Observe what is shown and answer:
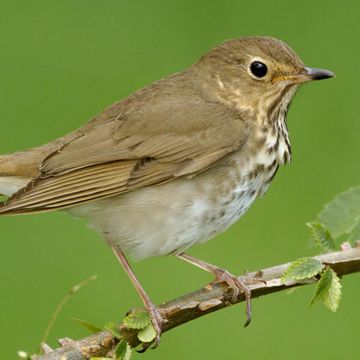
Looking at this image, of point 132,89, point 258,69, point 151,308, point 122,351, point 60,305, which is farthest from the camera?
point 132,89

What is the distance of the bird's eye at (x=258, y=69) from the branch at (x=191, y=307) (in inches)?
45.1

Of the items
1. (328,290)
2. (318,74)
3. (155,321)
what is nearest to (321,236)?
(328,290)

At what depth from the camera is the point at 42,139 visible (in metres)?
7.04

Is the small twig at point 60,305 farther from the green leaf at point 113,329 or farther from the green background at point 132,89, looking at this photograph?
the green background at point 132,89

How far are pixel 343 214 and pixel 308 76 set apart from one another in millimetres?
948

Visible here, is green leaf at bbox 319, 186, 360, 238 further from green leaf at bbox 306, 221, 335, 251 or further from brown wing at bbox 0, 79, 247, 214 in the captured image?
brown wing at bbox 0, 79, 247, 214

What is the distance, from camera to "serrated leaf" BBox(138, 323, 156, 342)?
3922mm

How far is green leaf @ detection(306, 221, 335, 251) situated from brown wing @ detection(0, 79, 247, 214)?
960 mm

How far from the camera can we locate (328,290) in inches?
151

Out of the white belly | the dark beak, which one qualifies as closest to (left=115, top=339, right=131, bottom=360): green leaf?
the white belly

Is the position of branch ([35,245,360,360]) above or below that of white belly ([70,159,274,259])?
below

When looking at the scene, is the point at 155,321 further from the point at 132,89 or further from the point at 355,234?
the point at 132,89

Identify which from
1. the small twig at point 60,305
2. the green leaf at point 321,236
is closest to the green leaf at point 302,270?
the green leaf at point 321,236

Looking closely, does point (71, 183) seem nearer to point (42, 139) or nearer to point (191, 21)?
point (42, 139)
